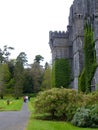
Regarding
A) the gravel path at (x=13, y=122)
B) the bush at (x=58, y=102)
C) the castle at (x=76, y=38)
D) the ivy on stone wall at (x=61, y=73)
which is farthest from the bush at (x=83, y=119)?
the ivy on stone wall at (x=61, y=73)

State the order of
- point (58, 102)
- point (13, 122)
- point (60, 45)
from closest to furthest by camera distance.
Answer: point (13, 122) → point (58, 102) → point (60, 45)

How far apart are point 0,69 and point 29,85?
9.63 metres

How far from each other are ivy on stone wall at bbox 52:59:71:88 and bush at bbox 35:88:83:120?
33.9m

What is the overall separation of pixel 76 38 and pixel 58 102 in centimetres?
3150

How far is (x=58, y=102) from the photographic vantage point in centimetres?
2819

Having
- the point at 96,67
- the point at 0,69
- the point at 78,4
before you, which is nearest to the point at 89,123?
the point at 96,67

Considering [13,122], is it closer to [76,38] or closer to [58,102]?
[58,102]

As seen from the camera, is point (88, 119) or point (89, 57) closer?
point (88, 119)

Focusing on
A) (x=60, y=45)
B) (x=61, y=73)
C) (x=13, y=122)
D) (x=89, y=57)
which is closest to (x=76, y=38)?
(x=61, y=73)

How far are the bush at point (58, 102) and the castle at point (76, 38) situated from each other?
1649 centimetres

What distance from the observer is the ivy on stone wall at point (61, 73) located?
207 feet

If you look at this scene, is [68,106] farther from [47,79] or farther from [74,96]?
[47,79]

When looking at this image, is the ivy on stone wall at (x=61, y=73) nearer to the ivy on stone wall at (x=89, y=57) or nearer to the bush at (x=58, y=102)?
the ivy on stone wall at (x=89, y=57)

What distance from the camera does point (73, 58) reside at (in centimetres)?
6328
